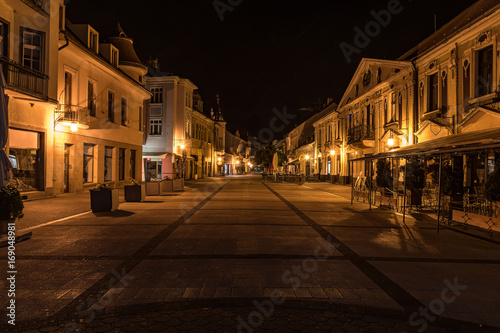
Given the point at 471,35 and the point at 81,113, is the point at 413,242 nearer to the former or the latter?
the point at 471,35

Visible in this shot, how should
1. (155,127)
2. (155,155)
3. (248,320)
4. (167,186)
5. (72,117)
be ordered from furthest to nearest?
(155,127)
(155,155)
(167,186)
(72,117)
(248,320)

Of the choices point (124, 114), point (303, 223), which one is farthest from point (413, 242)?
point (124, 114)

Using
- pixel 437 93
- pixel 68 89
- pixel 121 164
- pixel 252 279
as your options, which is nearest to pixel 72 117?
pixel 68 89

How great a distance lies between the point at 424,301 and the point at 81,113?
59.1 ft

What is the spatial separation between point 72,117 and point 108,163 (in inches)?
241

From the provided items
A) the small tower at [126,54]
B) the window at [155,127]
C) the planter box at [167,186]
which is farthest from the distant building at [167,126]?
the planter box at [167,186]

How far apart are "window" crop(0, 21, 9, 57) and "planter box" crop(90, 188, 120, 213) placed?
7.31m

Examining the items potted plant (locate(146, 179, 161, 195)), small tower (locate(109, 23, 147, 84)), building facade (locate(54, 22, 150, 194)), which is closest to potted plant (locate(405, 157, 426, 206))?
building facade (locate(54, 22, 150, 194))

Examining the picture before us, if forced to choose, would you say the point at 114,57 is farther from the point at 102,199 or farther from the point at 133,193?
the point at 102,199

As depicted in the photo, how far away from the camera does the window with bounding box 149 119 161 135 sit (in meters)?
37.3

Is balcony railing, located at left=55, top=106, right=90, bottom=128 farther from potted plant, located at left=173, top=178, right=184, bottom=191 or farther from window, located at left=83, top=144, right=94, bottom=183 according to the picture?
potted plant, located at left=173, top=178, right=184, bottom=191

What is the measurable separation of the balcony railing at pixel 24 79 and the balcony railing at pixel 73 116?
5.34ft

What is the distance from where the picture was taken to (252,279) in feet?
17.0

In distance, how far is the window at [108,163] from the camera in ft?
74.2
